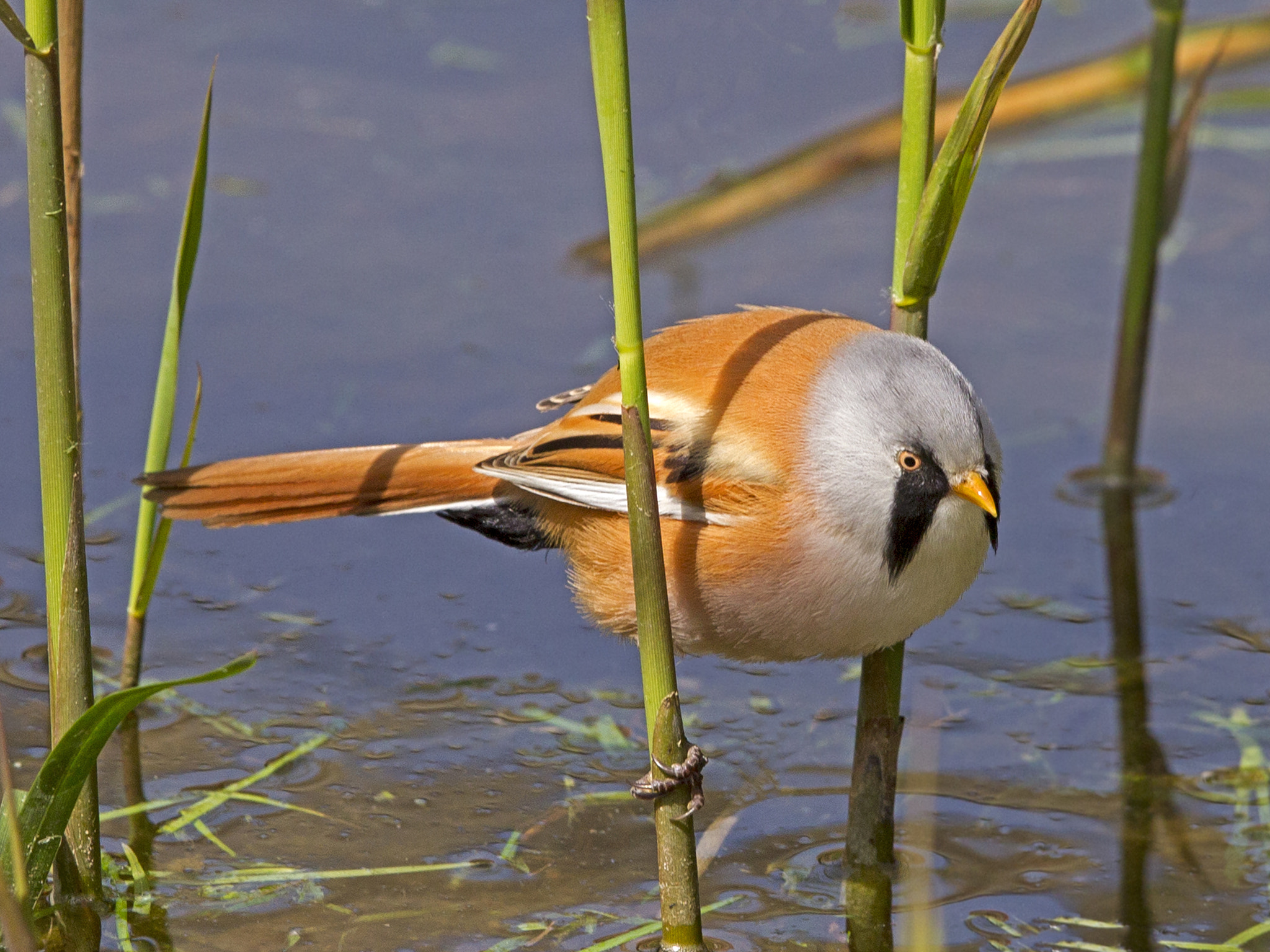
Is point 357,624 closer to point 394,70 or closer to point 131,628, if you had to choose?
point 131,628

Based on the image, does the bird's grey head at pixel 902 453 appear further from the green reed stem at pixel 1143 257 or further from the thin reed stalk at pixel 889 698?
the green reed stem at pixel 1143 257

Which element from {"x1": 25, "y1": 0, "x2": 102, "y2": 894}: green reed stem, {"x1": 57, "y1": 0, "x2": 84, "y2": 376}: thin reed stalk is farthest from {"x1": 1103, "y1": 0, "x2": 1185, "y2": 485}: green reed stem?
{"x1": 25, "y1": 0, "x2": 102, "y2": 894}: green reed stem

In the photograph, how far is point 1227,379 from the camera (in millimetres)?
5129

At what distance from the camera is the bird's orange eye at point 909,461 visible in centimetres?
279

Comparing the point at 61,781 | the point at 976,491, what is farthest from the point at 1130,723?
the point at 61,781

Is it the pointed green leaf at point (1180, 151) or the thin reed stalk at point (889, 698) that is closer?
the thin reed stalk at point (889, 698)

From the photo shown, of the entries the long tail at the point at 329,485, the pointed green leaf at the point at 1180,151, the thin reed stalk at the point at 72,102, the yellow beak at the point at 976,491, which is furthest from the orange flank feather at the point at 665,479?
the pointed green leaf at the point at 1180,151

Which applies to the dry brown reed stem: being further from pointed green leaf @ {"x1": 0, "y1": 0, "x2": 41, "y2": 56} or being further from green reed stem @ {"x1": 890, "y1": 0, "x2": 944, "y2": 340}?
pointed green leaf @ {"x1": 0, "y1": 0, "x2": 41, "y2": 56}

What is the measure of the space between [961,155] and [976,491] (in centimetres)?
63

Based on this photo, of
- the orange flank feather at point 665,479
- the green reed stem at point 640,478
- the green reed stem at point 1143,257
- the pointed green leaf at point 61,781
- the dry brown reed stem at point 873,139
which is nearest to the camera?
the green reed stem at point 640,478

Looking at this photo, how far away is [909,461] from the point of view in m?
2.79

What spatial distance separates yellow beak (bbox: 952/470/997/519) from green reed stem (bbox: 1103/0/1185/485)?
1.98m

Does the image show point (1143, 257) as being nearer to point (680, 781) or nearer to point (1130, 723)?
point (1130, 723)

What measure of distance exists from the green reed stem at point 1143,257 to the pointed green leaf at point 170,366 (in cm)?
257
